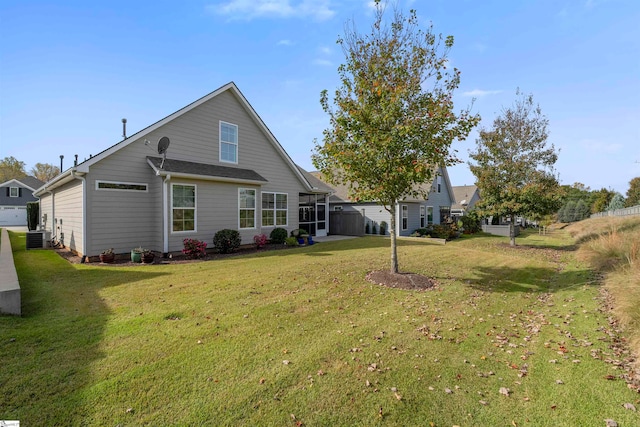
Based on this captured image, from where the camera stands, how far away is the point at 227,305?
6.16 m

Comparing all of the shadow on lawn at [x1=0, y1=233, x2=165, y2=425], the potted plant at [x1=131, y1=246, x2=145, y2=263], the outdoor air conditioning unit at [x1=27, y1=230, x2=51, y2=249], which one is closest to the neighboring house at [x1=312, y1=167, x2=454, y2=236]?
the potted plant at [x1=131, y1=246, x2=145, y2=263]

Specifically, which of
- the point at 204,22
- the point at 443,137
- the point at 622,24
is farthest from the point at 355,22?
the point at 622,24

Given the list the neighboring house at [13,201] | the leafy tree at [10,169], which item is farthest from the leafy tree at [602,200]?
the leafy tree at [10,169]

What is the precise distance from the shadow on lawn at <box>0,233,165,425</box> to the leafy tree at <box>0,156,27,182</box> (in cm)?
7687

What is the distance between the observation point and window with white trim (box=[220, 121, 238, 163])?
14734mm

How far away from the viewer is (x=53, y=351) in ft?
13.4

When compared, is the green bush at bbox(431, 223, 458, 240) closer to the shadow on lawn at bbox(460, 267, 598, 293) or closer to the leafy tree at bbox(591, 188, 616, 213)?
the shadow on lawn at bbox(460, 267, 598, 293)

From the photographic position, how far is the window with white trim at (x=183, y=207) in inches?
477

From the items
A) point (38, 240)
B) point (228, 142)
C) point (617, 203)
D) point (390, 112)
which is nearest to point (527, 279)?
point (390, 112)

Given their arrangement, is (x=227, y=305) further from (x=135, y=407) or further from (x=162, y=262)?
(x=162, y=262)

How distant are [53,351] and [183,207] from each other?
29.0ft

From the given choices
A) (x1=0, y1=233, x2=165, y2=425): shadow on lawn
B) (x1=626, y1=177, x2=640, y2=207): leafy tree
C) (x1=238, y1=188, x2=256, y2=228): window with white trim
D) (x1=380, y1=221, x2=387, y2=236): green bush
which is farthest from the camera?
(x1=626, y1=177, x2=640, y2=207): leafy tree

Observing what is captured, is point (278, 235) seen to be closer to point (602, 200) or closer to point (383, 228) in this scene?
point (383, 228)

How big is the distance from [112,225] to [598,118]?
21.0 meters
